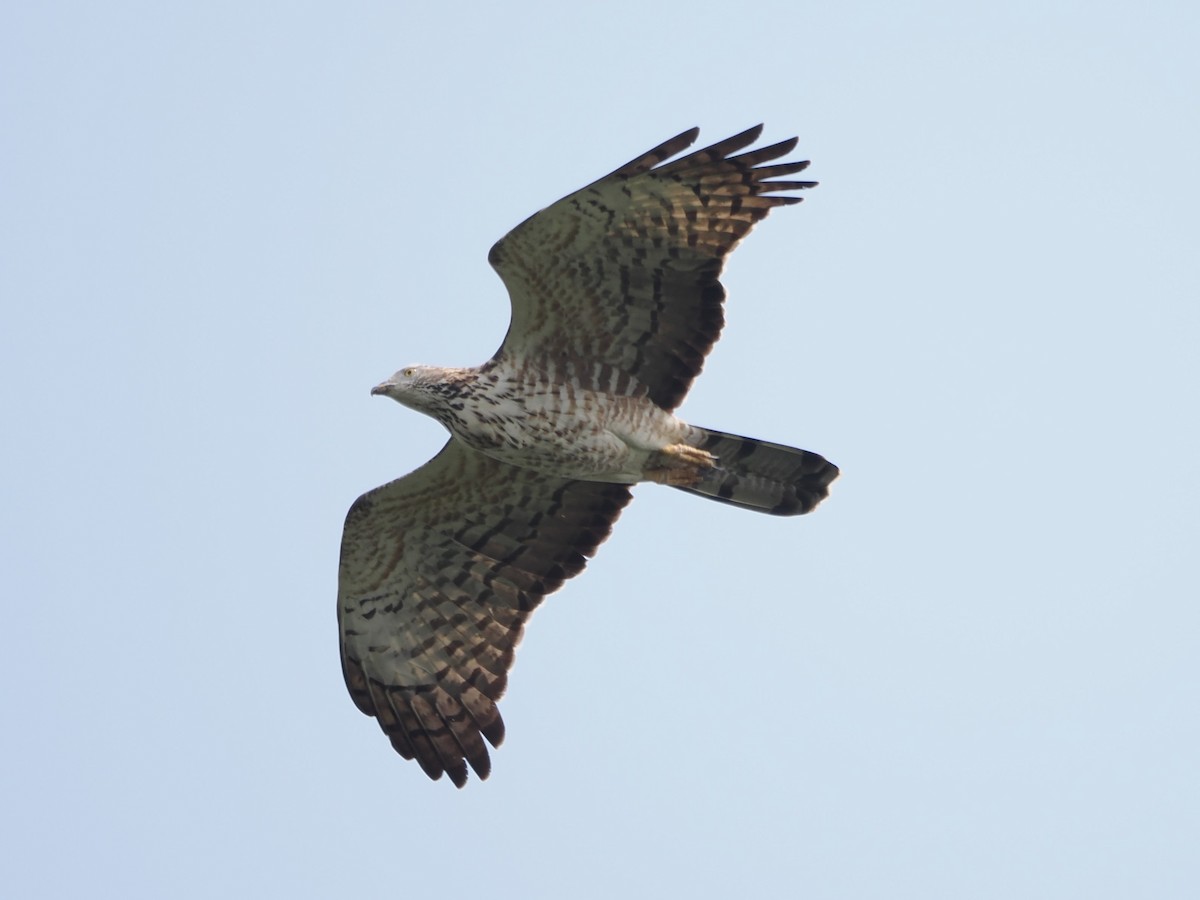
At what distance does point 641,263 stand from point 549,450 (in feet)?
4.31

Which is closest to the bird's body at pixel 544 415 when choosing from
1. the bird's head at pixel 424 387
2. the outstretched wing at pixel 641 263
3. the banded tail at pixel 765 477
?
the bird's head at pixel 424 387

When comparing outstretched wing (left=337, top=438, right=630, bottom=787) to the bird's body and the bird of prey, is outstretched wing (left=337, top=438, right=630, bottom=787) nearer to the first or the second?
the bird of prey

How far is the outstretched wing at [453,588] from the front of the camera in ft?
39.2

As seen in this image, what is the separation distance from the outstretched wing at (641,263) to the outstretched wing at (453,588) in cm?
113

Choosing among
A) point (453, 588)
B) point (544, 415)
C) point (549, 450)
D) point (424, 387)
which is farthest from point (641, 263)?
point (453, 588)

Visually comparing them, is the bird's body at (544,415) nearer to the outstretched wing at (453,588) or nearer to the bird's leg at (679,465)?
the bird's leg at (679,465)

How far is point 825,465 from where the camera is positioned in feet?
37.2

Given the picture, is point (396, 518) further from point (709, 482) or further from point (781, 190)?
point (781, 190)

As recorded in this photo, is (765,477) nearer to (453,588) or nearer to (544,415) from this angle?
(544,415)

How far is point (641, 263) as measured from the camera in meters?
10.9

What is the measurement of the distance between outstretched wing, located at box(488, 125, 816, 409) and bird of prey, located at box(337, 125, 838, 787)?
11mm

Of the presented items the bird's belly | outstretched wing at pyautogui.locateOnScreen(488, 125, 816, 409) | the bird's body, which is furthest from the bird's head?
outstretched wing at pyautogui.locateOnScreen(488, 125, 816, 409)

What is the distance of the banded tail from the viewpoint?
37.1ft

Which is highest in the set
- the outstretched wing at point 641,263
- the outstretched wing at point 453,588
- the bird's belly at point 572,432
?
the outstretched wing at point 641,263
